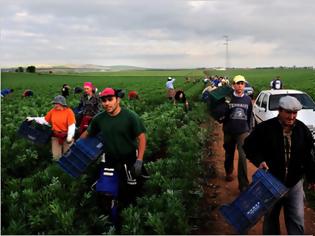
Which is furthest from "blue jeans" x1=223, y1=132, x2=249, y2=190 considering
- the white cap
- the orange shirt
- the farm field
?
the white cap

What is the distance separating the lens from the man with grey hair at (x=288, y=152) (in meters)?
4.80

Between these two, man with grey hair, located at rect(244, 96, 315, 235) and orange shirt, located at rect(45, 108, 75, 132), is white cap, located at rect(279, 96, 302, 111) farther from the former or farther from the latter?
orange shirt, located at rect(45, 108, 75, 132)

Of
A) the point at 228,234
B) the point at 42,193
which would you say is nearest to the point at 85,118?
the point at 42,193

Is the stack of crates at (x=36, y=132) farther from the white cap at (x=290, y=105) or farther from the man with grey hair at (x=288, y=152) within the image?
the white cap at (x=290, y=105)

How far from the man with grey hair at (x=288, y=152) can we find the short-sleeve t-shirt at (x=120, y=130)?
59.5 inches

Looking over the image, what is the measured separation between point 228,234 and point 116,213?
5.71 feet

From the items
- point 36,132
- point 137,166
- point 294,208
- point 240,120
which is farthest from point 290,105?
point 36,132

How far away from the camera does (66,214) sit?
517 cm

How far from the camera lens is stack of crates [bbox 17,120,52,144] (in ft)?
28.5

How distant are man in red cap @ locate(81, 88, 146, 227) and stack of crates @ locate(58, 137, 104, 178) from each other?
26 centimetres

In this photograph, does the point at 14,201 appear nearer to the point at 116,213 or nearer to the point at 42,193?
the point at 42,193

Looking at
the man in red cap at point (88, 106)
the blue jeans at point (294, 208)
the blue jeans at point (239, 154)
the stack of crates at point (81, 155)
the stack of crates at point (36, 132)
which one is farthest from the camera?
the man in red cap at point (88, 106)

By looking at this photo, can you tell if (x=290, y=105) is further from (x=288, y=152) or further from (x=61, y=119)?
(x=61, y=119)

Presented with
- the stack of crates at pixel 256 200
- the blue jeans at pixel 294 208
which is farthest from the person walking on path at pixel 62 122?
the blue jeans at pixel 294 208
